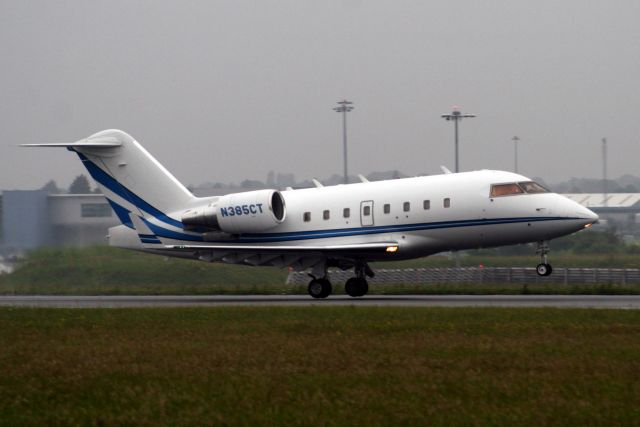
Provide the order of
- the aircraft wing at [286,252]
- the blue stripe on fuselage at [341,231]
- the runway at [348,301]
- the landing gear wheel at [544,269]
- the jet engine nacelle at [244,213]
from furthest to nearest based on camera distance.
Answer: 1. the jet engine nacelle at [244,213]
2. the aircraft wing at [286,252]
3. the blue stripe on fuselage at [341,231]
4. the landing gear wheel at [544,269]
5. the runway at [348,301]

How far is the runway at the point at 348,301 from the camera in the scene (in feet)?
87.8

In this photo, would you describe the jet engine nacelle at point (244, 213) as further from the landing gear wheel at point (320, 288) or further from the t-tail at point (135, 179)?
the landing gear wheel at point (320, 288)

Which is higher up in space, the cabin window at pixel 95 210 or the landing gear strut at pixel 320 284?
A: the cabin window at pixel 95 210

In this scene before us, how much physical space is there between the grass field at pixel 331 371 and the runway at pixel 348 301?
16.5 ft

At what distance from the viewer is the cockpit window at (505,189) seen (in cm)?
2981

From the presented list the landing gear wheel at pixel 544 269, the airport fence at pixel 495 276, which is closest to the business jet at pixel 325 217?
the landing gear wheel at pixel 544 269

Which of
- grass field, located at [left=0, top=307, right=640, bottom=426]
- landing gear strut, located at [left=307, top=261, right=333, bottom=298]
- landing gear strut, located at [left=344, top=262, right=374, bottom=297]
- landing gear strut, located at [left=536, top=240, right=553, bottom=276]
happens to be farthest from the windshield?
grass field, located at [left=0, top=307, right=640, bottom=426]

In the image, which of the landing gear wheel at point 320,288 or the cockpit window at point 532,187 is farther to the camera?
the landing gear wheel at point 320,288

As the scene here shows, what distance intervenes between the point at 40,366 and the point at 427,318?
8.77 meters

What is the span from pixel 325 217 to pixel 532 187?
6.40 meters

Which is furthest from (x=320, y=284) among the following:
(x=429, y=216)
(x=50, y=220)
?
(x=50, y=220)

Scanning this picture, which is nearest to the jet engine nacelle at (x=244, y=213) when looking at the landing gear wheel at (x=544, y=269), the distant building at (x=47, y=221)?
the landing gear wheel at (x=544, y=269)

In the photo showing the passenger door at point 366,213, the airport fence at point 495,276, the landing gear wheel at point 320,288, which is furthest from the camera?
the airport fence at point 495,276

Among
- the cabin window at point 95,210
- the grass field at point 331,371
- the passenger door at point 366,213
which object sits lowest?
the grass field at point 331,371
